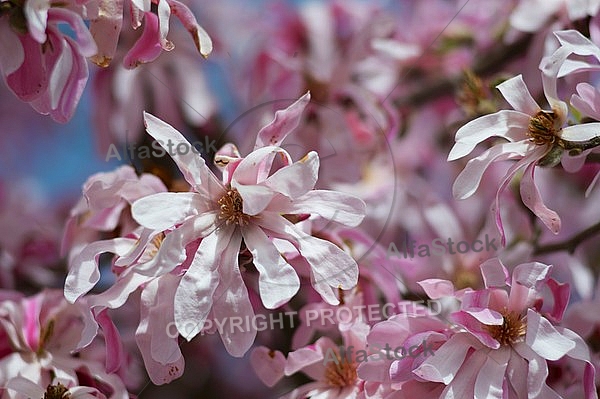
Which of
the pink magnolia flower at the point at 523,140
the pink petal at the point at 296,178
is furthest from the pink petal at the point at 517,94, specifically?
the pink petal at the point at 296,178

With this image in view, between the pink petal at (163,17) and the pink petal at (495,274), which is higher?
the pink petal at (163,17)

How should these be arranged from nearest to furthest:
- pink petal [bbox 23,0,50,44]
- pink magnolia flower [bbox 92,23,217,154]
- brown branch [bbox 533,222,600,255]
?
1. pink petal [bbox 23,0,50,44]
2. brown branch [bbox 533,222,600,255]
3. pink magnolia flower [bbox 92,23,217,154]

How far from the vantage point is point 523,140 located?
1.46 feet

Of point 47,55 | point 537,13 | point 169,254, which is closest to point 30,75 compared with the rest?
point 47,55

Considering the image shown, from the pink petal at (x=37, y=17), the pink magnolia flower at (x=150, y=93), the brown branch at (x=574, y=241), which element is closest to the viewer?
the pink petal at (x=37, y=17)

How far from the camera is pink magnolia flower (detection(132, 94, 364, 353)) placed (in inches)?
15.9

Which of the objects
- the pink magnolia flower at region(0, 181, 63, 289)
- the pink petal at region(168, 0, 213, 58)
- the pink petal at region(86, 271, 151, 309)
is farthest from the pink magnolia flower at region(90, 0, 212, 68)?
the pink magnolia flower at region(0, 181, 63, 289)

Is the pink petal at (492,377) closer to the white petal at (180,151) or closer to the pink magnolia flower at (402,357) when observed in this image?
the pink magnolia flower at (402,357)

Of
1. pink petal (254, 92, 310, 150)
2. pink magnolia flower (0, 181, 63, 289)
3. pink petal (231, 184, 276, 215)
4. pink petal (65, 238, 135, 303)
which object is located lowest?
pink magnolia flower (0, 181, 63, 289)

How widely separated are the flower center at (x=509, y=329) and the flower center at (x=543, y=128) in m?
0.08

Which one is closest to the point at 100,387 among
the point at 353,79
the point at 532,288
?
the point at 532,288

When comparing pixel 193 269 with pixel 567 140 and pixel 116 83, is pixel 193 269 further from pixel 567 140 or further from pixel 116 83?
pixel 116 83

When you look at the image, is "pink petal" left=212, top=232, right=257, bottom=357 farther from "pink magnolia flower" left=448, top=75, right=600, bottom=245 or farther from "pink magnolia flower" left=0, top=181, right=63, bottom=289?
"pink magnolia flower" left=0, top=181, right=63, bottom=289

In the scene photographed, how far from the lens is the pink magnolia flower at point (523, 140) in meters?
0.43
